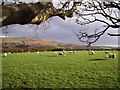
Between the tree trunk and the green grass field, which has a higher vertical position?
the tree trunk

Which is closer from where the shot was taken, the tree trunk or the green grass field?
the tree trunk

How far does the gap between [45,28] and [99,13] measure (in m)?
2.92

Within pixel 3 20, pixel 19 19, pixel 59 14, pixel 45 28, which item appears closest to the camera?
pixel 3 20

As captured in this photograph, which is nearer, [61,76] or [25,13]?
[25,13]

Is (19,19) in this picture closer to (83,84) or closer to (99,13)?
(99,13)

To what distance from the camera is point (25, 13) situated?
5.23 metres

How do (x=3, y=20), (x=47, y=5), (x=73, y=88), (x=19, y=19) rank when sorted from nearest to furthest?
(x=3, y=20) < (x=19, y=19) < (x=47, y=5) < (x=73, y=88)

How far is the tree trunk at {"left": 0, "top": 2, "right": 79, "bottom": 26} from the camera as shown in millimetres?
4936

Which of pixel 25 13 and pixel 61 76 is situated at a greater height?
pixel 25 13

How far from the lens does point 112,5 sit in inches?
313

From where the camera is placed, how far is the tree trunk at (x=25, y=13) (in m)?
4.94

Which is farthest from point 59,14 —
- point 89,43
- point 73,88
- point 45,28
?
point 73,88

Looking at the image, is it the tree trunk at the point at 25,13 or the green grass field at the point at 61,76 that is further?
the green grass field at the point at 61,76

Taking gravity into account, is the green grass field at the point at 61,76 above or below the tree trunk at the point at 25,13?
below
